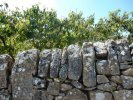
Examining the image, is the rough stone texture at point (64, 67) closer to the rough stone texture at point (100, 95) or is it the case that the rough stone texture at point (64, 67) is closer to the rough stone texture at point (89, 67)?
the rough stone texture at point (89, 67)

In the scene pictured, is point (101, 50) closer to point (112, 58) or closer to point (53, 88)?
point (112, 58)

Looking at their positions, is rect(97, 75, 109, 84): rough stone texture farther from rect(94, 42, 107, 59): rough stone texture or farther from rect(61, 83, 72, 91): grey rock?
rect(61, 83, 72, 91): grey rock

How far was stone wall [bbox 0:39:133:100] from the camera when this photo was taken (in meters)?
6.62

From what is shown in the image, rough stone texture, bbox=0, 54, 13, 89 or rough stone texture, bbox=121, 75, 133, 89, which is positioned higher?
rough stone texture, bbox=0, 54, 13, 89

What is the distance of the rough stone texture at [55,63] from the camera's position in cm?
691

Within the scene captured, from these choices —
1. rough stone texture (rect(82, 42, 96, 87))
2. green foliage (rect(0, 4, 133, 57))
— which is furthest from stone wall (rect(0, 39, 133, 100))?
green foliage (rect(0, 4, 133, 57))

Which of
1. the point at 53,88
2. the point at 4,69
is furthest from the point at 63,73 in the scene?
the point at 4,69

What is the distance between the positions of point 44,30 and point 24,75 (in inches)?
548

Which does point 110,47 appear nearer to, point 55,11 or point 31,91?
point 31,91

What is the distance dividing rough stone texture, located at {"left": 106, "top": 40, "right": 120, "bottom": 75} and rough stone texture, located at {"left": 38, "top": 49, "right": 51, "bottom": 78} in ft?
4.76

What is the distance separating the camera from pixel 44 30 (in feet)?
68.6

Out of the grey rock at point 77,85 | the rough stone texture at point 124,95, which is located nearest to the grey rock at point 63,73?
the grey rock at point 77,85

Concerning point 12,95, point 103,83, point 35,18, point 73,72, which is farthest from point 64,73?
point 35,18

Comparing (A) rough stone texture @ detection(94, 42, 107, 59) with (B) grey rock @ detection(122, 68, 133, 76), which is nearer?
(B) grey rock @ detection(122, 68, 133, 76)
